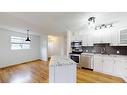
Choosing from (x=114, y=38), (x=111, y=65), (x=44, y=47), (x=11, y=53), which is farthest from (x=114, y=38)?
(x=11, y=53)

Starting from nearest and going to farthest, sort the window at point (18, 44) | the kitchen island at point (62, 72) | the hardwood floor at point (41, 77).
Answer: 1. the kitchen island at point (62, 72)
2. the hardwood floor at point (41, 77)
3. the window at point (18, 44)

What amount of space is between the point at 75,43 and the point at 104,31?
1.76 meters

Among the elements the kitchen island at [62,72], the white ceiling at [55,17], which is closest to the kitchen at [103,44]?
the white ceiling at [55,17]

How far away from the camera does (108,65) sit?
157 inches

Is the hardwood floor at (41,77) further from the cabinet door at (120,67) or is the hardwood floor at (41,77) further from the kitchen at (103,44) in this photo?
the kitchen at (103,44)

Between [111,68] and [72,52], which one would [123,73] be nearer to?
[111,68]

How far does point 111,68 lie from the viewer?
3.88 metres

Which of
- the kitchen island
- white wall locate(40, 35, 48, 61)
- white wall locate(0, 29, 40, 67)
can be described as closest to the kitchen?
the kitchen island

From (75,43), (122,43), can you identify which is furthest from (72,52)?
(122,43)

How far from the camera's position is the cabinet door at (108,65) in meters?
3.88

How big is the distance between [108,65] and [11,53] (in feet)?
16.9

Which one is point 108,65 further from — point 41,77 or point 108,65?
point 41,77

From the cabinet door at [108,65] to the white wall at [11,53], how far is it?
4993 mm
